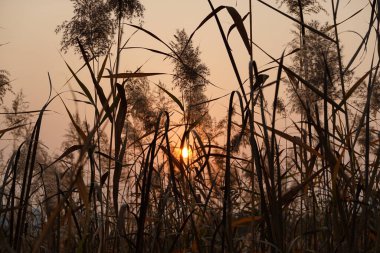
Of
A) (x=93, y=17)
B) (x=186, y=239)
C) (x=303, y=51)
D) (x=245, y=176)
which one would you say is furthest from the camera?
(x=245, y=176)

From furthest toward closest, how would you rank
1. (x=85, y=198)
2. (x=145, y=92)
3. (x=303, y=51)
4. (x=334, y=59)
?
(x=145, y=92) < (x=334, y=59) < (x=303, y=51) < (x=85, y=198)

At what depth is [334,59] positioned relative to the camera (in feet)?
10.9

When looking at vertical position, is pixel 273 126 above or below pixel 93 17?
below

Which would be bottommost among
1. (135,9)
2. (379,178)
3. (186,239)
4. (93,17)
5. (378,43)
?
(186,239)

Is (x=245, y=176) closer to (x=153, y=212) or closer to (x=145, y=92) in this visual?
(x=145, y=92)

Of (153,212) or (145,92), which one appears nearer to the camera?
(153,212)

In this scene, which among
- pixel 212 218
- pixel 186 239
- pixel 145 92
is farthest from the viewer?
pixel 145 92

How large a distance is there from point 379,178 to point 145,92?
2.44 metres

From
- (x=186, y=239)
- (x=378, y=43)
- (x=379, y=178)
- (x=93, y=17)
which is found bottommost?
(x=186, y=239)

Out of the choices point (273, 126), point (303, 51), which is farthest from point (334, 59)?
point (273, 126)

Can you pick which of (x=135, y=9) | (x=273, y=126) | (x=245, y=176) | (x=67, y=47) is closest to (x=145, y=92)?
(x=67, y=47)

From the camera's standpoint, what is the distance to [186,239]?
2365mm

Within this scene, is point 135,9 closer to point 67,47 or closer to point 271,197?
point 67,47

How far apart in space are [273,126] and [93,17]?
186 centimetres
